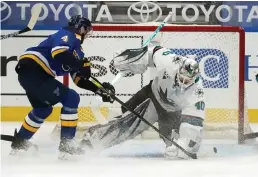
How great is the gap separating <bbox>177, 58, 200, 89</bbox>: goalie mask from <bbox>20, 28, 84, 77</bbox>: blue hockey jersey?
41 cm

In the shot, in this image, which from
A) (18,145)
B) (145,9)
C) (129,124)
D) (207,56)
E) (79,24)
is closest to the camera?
(79,24)

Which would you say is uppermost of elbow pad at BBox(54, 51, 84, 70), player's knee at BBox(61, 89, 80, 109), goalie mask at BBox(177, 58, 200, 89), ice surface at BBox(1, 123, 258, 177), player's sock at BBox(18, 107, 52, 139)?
elbow pad at BBox(54, 51, 84, 70)

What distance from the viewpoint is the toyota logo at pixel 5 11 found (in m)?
3.96

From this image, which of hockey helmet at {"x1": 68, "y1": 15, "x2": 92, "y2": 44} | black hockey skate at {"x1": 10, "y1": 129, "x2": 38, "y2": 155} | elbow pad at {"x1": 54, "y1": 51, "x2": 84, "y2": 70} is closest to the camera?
elbow pad at {"x1": 54, "y1": 51, "x2": 84, "y2": 70}

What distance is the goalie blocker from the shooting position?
2477 mm

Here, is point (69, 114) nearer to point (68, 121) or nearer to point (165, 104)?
point (68, 121)

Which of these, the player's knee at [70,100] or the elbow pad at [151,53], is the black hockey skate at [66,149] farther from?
the elbow pad at [151,53]

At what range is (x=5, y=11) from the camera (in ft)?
13.1

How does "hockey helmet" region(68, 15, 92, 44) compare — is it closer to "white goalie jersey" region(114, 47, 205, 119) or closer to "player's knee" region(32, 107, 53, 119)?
"white goalie jersey" region(114, 47, 205, 119)

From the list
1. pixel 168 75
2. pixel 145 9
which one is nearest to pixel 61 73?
pixel 168 75

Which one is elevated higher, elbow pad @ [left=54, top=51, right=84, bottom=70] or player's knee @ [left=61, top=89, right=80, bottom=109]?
elbow pad @ [left=54, top=51, right=84, bottom=70]

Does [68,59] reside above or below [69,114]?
above

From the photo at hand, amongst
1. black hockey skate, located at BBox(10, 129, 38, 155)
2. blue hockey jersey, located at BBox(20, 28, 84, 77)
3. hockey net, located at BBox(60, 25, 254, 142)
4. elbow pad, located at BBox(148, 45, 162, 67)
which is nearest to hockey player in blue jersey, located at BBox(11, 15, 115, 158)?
blue hockey jersey, located at BBox(20, 28, 84, 77)

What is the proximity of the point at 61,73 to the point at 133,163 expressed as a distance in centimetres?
47
